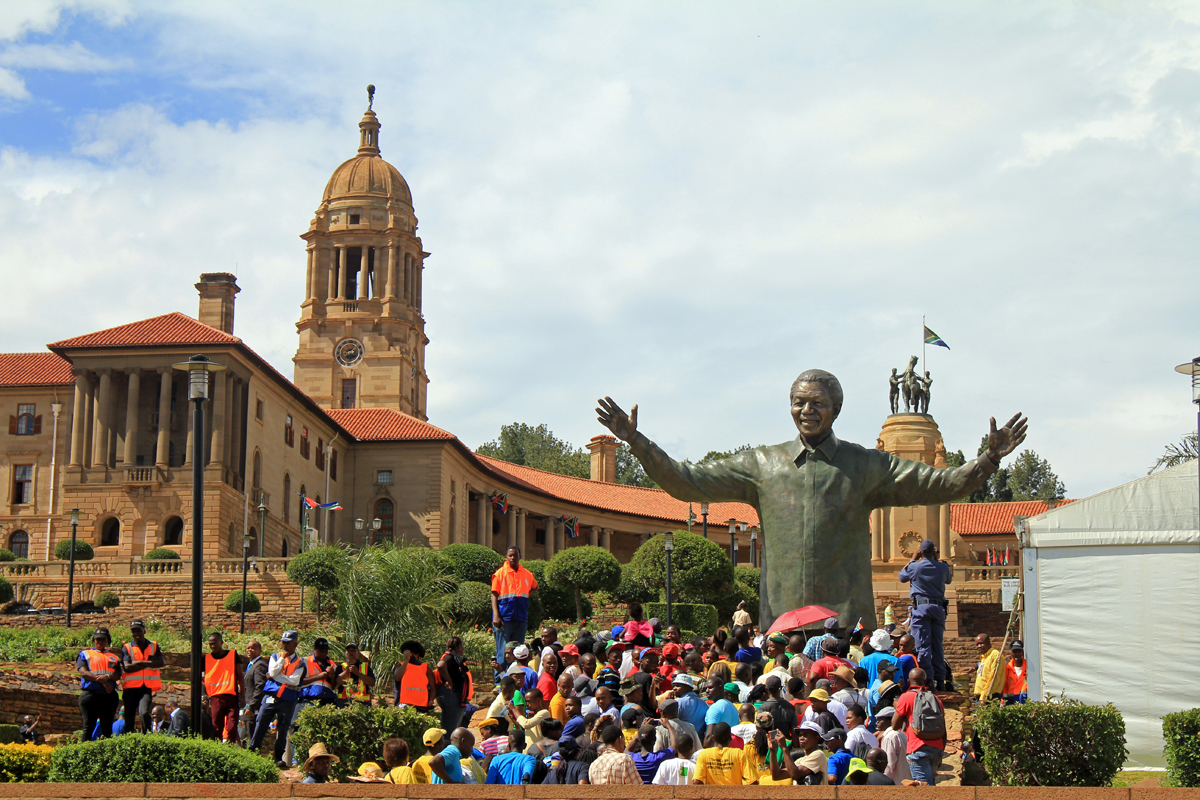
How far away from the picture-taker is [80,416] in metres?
56.8

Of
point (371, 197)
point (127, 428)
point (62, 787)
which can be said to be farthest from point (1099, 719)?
point (371, 197)

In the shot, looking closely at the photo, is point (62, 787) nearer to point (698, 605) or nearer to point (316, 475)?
point (698, 605)

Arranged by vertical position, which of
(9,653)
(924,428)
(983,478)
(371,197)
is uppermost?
(371,197)

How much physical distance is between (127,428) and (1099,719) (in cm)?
5040

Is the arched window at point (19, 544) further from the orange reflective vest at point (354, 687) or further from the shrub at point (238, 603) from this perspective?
the orange reflective vest at point (354, 687)

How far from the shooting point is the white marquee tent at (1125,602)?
15.0 m

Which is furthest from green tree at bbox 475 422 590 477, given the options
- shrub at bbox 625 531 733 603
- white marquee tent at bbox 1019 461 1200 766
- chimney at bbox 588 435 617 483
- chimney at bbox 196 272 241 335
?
white marquee tent at bbox 1019 461 1200 766

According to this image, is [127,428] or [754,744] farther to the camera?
[127,428]

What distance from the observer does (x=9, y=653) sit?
1209 inches

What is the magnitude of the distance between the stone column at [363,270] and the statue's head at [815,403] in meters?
78.7

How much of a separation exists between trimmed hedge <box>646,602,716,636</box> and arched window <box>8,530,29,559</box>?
116 feet

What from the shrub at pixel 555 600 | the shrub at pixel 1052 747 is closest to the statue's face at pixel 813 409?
the shrub at pixel 1052 747

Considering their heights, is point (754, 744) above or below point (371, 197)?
below

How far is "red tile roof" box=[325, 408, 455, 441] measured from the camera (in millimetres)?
68375
